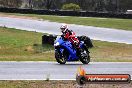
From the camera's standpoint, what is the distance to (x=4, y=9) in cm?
6412

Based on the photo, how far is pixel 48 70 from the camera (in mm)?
16172

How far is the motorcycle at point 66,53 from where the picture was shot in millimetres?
18969

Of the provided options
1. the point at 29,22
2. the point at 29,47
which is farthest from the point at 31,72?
the point at 29,22

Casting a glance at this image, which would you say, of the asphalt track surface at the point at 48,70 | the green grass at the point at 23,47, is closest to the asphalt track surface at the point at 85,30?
the green grass at the point at 23,47

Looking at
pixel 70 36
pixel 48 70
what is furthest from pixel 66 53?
pixel 48 70

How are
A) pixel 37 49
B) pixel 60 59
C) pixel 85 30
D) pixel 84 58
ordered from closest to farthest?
pixel 60 59, pixel 84 58, pixel 37 49, pixel 85 30

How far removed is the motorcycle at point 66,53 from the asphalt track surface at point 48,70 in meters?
0.42

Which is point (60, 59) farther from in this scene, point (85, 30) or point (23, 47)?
point (85, 30)

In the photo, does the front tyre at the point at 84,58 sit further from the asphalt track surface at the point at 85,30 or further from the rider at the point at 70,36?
the asphalt track surface at the point at 85,30

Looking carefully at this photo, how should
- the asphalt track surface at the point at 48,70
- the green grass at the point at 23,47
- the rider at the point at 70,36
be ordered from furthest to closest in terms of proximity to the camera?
the green grass at the point at 23,47 → the rider at the point at 70,36 → the asphalt track surface at the point at 48,70

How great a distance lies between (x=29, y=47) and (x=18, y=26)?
55.0 ft

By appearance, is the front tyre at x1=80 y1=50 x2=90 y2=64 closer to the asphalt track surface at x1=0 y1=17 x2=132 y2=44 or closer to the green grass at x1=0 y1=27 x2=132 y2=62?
the green grass at x1=0 y1=27 x2=132 y2=62

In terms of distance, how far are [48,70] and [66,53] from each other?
3.17 meters

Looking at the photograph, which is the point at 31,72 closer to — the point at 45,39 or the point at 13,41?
the point at 45,39
